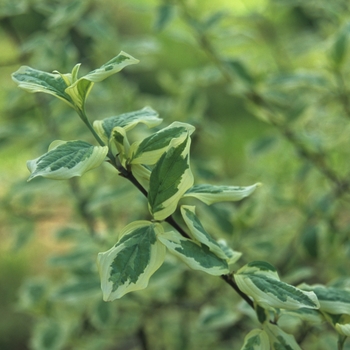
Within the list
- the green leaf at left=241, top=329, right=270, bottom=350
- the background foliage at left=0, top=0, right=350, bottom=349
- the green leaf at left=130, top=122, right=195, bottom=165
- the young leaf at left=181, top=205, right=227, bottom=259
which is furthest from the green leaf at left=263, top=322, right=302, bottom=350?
the background foliage at left=0, top=0, right=350, bottom=349

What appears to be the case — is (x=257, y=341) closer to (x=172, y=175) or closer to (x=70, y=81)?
(x=172, y=175)

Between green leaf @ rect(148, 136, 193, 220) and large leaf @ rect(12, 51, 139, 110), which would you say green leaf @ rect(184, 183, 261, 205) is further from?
large leaf @ rect(12, 51, 139, 110)

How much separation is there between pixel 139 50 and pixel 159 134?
91cm

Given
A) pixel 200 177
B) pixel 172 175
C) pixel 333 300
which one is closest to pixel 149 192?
pixel 172 175

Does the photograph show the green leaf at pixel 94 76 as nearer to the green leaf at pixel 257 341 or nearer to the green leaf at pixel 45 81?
the green leaf at pixel 45 81

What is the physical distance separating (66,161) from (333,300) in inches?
13.3

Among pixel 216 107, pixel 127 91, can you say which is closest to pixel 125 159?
pixel 127 91

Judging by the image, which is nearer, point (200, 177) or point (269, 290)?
point (269, 290)

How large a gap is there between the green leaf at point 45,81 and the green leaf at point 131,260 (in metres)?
0.15

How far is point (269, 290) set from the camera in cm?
53

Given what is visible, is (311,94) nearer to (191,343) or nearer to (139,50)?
(139,50)

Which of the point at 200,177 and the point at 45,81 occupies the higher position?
the point at 45,81

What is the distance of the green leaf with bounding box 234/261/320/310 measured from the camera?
0.51 meters

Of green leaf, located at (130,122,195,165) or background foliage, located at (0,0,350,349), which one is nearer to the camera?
green leaf, located at (130,122,195,165)
